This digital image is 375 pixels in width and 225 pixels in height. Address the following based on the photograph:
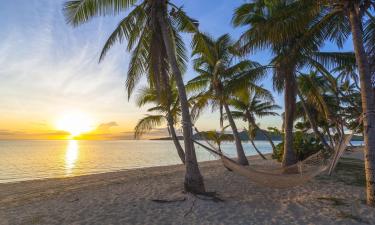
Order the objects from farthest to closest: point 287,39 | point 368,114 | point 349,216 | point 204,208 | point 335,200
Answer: point 287,39
point 335,200
point 204,208
point 368,114
point 349,216

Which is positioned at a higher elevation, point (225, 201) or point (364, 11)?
point (364, 11)

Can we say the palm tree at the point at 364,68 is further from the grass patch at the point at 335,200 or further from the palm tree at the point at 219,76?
the palm tree at the point at 219,76

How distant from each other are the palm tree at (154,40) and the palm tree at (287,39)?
175cm

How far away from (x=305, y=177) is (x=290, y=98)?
422 centimetres

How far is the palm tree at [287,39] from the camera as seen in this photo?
624 centimetres

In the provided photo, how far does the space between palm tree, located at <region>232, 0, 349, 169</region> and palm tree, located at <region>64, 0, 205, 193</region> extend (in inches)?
68.9

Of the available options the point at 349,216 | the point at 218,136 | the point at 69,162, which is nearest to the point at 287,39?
the point at 349,216

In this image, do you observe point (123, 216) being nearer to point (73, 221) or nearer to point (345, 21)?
point (73, 221)

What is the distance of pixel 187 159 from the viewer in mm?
A: 6375

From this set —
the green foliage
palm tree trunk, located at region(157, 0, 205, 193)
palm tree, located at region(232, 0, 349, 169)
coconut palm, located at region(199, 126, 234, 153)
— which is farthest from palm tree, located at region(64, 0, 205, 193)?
the green foliage

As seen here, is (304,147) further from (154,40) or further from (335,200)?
(154,40)

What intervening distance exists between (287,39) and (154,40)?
13.3 ft

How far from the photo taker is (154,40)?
23.5 feet

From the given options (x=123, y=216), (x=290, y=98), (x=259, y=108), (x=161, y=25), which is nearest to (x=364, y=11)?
(x=290, y=98)
